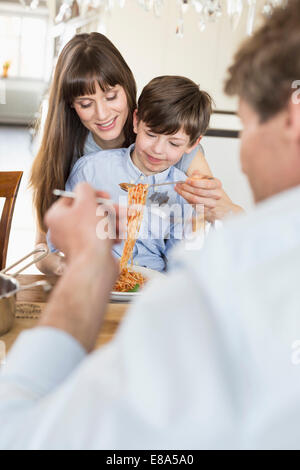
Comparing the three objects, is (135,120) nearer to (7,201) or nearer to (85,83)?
(85,83)

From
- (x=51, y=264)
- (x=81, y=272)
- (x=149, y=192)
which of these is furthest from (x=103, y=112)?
(x=81, y=272)

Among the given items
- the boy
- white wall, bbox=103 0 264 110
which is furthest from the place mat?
white wall, bbox=103 0 264 110

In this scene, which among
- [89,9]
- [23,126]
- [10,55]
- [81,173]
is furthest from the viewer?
[23,126]

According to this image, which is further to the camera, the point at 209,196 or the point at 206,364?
the point at 209,196

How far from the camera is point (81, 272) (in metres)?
0.77

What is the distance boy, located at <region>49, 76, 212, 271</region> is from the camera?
7.24ft

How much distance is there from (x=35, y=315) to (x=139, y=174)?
44.3 inches

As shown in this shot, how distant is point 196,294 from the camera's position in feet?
1.65

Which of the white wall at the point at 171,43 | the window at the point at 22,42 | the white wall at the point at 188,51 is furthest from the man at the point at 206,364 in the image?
the window at the point at 22,42

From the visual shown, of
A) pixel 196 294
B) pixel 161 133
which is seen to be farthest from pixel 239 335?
pixel 161 133

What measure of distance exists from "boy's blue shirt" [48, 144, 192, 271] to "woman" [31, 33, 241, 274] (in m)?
0.07
